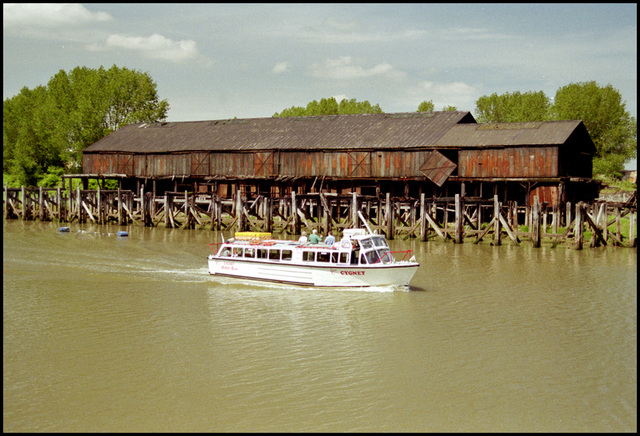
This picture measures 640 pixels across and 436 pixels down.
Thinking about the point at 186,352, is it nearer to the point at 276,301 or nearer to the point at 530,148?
the point at 276,301

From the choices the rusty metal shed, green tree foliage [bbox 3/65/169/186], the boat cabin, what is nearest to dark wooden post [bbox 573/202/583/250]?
the rusty metal shed

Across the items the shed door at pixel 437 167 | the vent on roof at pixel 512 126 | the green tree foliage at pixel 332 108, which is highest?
the green tree foliage at pixel 332 108

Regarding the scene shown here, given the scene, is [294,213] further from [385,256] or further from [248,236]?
[385,256]

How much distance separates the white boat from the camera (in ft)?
83.9

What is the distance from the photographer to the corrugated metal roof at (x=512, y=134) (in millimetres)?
46625

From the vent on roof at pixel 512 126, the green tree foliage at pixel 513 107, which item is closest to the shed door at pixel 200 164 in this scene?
the vent on roof at pixel 512 126

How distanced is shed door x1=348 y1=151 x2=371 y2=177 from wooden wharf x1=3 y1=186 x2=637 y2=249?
9.63ft

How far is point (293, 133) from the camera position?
5828cm

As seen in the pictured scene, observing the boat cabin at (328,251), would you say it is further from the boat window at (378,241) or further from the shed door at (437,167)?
the shed door at (437,167)

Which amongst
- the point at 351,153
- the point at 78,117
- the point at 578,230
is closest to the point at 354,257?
the point at 578,230

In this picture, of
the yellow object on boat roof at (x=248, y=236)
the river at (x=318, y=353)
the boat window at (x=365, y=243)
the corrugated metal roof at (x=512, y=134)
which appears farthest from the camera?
the corrugated metal roof at (x=512, y=134)

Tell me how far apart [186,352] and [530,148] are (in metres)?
35.1

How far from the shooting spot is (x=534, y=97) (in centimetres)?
9212

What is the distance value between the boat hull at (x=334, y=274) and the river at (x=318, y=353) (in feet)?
1.50
